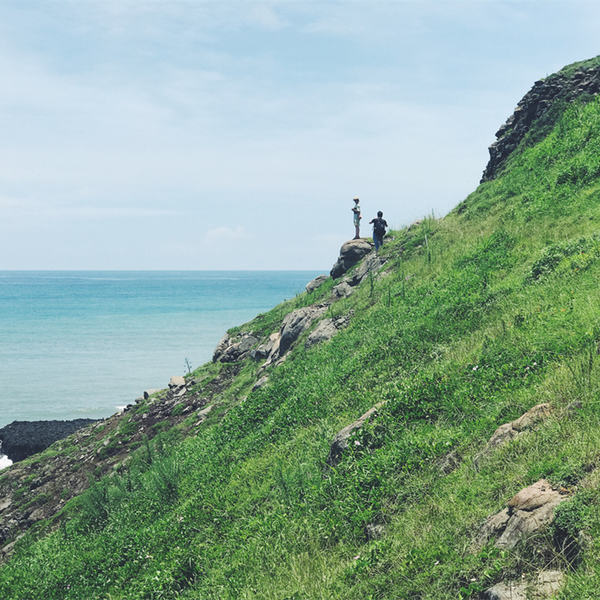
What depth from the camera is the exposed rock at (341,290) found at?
68.8ft

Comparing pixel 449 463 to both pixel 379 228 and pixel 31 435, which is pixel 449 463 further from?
pixel 31 435

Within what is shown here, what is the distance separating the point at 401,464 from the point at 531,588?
2.78 metres

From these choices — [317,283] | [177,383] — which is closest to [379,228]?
[317,283]

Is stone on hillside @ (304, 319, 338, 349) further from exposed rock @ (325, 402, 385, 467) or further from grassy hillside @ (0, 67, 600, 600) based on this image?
exposed rock @ (325, 402, 385, 467)

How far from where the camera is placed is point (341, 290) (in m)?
21.7

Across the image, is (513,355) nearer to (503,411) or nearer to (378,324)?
(503,411)

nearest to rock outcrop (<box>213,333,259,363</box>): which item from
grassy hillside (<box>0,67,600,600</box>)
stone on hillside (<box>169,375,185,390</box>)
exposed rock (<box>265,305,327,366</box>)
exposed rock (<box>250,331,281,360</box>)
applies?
exposed rock (<box>250,331,281,360</box>)

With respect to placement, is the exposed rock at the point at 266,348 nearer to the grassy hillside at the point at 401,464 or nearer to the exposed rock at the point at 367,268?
the exposed rock at the point at 367,268

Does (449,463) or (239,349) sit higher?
(449,463)

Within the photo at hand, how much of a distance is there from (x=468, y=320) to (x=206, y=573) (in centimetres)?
745

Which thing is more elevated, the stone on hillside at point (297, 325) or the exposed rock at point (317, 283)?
the exposed rock at point (317, 283)

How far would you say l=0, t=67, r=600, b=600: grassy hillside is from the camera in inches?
193

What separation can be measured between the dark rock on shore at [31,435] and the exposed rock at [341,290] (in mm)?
20995

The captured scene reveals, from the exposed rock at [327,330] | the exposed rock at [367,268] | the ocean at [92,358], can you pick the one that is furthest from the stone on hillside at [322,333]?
the ocean at [92,358]
